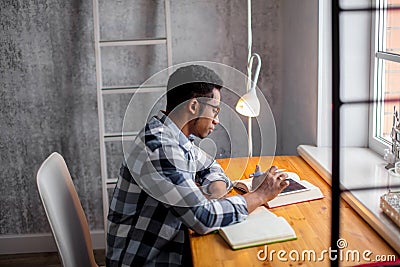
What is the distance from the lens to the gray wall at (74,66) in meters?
3.40

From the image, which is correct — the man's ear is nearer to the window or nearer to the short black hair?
the short black hair

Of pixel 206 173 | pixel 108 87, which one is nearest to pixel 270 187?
pixel 206 173

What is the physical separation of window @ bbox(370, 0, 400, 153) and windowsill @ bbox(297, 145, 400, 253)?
0.10 m

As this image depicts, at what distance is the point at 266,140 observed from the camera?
2670 millimetres

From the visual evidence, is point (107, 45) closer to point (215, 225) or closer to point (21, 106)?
point (21, 106)

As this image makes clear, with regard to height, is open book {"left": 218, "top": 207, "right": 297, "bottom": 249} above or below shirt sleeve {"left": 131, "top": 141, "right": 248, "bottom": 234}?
below

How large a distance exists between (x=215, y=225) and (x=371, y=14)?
1.30m

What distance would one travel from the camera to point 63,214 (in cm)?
204

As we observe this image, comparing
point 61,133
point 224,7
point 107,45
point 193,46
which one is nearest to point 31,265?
point 61,133

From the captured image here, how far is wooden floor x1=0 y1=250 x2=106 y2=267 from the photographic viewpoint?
3.47 m

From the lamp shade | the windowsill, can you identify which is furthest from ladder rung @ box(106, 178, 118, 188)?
the lamp shade

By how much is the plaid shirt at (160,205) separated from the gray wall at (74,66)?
1.51 meters

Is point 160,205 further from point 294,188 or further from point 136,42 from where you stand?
point 136,42

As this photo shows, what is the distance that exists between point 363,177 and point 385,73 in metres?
0.55
